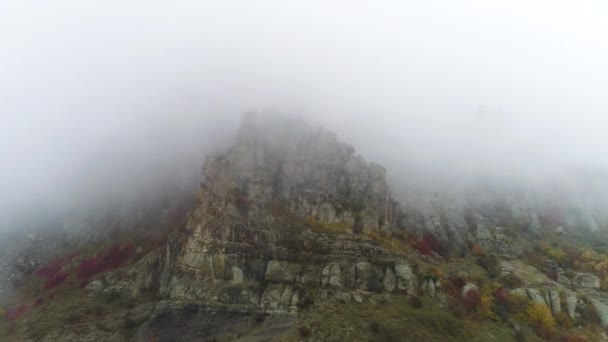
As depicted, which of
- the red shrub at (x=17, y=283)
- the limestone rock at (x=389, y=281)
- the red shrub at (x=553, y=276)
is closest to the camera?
the limestone rock at (x=389, y=281)

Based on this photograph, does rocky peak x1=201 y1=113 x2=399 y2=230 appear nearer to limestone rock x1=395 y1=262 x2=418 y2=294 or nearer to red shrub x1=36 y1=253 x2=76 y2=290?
limestone rock x1=395 y1=262 x2=418 y2=294

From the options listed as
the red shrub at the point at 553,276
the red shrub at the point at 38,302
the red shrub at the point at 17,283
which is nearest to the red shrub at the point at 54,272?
the red shrub at the point at 17,283

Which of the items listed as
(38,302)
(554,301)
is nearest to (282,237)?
(38,302)

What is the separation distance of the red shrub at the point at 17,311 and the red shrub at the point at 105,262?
14028mm

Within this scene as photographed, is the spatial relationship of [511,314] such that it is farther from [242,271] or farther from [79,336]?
[79,336]

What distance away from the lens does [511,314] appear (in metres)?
89.1

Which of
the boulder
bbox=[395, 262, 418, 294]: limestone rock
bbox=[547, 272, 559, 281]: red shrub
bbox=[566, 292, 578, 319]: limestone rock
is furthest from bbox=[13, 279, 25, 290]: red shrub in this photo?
the boulder

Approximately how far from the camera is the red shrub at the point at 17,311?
97.4 metres

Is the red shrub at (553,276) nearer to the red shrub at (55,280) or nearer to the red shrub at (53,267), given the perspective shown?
the red shrub at (55,280)

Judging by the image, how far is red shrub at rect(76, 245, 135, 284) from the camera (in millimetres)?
110812

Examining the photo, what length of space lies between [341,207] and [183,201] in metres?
53.8

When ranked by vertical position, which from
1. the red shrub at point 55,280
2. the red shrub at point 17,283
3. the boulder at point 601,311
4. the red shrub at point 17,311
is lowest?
the red shrub at point 17,311

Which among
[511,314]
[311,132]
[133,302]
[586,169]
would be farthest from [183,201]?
[586,169]

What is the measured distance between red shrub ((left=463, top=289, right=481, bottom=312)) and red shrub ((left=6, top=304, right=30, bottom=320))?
360 feet
